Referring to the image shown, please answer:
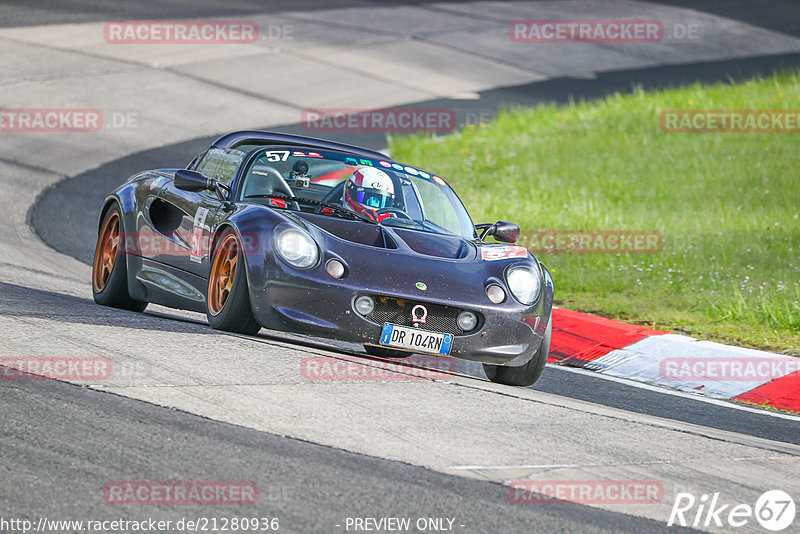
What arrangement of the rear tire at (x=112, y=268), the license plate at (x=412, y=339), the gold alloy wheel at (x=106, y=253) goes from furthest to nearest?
the gold alloy wheel at (x=106, y=253)
the rear tire at (x=112, y=268)
the license plate at (x=412, y=339)

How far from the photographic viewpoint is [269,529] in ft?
13.7

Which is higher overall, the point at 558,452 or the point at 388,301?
the point at 388,301

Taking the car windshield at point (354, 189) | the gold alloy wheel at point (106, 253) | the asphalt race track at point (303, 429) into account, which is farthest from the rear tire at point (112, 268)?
the car windshield at point (354, 189)

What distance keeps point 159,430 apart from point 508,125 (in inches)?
583

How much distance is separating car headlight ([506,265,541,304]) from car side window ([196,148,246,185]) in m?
2.06

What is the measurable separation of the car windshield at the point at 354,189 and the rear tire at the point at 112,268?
4.19 feet

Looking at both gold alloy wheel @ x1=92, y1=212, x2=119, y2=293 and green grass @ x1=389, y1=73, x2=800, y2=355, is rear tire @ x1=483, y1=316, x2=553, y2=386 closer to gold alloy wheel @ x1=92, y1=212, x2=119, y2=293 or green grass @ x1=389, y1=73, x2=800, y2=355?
green grass @ x1=389, y1=73, x2=800, y2=355

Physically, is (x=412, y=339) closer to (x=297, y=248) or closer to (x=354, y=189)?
(x=297, y=248)

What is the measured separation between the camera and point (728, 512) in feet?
16.2

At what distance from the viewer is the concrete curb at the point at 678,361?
27.0 ft

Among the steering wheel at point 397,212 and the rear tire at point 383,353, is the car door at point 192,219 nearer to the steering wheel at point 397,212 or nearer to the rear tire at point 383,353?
the steering wheel at point 397,212

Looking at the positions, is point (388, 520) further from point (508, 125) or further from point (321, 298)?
point (508, 125)

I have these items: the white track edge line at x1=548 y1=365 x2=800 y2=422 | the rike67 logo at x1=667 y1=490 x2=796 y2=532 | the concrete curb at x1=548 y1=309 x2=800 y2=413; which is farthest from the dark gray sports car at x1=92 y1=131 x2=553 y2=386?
the rike67 logo at x1=667 y1=490 x2=796 y2=532

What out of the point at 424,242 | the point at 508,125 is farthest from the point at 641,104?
the point at 424,242
